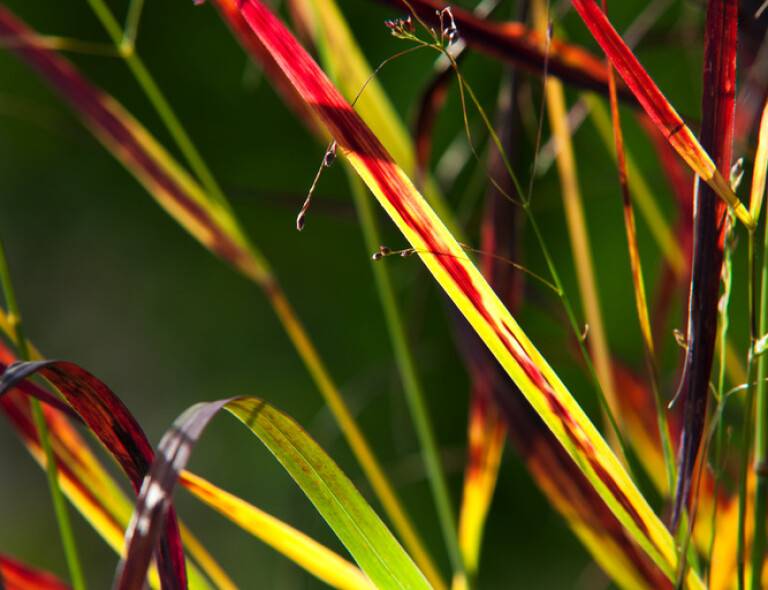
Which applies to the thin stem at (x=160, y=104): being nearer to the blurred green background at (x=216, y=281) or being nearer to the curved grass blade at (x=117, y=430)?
the curved grass blade at (x=117, y=430)

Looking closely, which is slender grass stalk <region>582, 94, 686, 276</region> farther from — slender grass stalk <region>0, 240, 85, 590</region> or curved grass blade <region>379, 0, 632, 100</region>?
slender grass stalk <region>0, 240, 85, 590</region>

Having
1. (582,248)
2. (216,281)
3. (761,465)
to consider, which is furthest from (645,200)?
(216,281)

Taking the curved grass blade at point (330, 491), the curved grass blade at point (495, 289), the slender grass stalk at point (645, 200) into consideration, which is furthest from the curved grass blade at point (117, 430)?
the slender grass stalk at point (645, 200)

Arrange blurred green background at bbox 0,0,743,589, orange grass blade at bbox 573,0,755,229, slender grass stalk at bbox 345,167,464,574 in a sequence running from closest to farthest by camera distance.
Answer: orange grass blade at bbox 573,0,755,229 → slender grass stalk at bbox 345,167,464,574 → blurred green background at bbox 0,0,743,589

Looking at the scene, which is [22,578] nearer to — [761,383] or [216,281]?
[761,383]

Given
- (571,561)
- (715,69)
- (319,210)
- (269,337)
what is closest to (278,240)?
(269,337)

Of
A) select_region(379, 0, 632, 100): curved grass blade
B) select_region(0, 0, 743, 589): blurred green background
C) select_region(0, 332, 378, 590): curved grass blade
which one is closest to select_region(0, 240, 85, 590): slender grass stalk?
select_region(0, 332, 378, 590): curved grass blade
